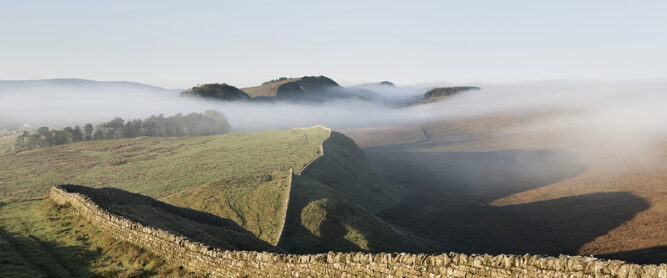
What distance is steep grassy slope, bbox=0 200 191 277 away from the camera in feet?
50.7

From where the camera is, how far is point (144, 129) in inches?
5591

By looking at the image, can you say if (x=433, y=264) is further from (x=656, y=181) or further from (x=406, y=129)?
(x=406, y=129)

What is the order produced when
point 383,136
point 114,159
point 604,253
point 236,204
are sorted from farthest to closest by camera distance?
point 383,136, point 114,159, point 236,204, point 604,253

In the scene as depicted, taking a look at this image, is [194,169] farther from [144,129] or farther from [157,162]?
[144,129]

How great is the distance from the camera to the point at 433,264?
12688mm

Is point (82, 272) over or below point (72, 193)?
below

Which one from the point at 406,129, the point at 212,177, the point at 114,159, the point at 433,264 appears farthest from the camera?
the point at 406,129

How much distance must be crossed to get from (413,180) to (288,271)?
81904mm

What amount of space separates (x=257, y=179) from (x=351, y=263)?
4339cm

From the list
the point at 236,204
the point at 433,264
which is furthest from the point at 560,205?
the point at 433,264

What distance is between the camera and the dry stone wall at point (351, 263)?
10.6 meters

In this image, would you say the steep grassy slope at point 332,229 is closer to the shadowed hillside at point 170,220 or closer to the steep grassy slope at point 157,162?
the shadowed hillside at point 170,220

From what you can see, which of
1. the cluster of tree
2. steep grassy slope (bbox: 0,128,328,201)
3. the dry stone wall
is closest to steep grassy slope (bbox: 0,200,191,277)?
the dry stone wall

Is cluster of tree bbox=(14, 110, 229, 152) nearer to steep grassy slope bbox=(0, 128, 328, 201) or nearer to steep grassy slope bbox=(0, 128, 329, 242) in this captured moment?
steep grassy slope bbox=(0, 128, 328, 201)
